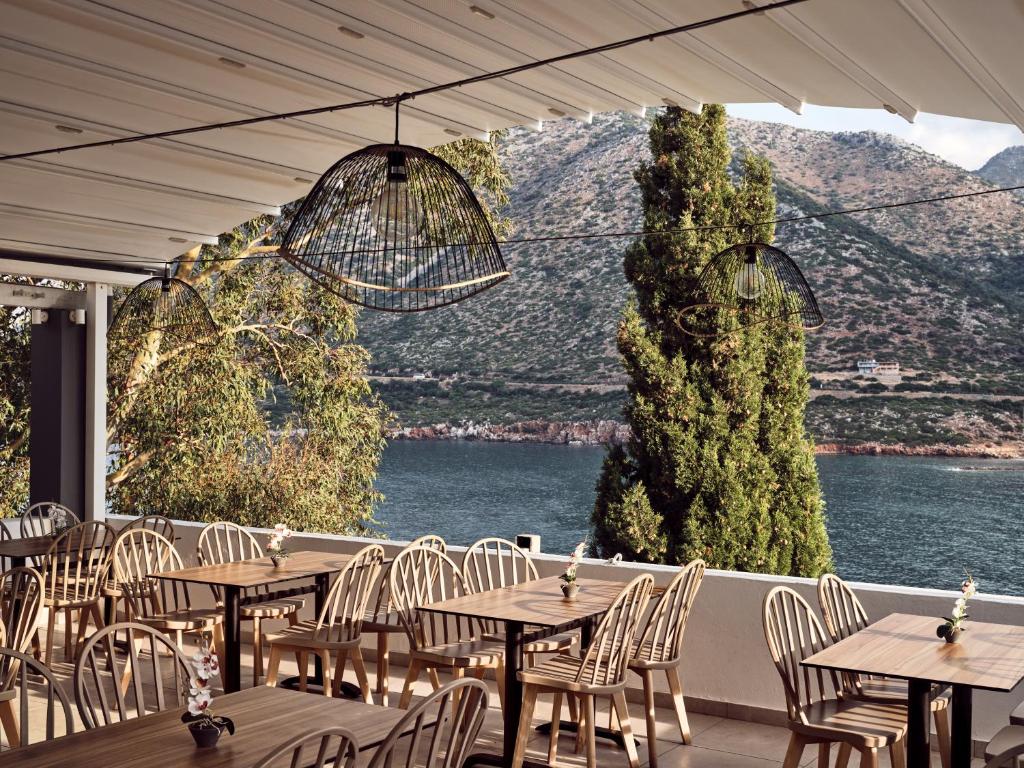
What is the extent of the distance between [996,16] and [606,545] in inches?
294

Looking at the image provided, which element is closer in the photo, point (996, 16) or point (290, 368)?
point (996, 16)

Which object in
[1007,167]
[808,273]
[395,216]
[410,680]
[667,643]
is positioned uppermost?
[1007,167]

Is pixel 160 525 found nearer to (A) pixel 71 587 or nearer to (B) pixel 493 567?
(A) pixel 71 587

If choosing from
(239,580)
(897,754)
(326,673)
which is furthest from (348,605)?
(897,754)

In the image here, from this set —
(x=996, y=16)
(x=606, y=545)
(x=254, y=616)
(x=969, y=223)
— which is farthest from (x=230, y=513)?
(x=969, y=223)

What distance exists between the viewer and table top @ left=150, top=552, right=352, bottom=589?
17.2 ft

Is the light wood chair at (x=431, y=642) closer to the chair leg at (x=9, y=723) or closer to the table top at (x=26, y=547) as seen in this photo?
the chair leg at (x=9, y=723)

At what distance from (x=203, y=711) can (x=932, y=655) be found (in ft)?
7.99

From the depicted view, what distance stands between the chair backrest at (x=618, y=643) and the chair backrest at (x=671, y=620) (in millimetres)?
294

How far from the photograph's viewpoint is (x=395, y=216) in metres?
2.86

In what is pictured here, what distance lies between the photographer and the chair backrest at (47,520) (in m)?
7.50

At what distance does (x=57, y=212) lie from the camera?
5969 mm

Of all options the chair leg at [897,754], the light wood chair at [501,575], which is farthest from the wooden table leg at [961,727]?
the light wood chair at [501,575]

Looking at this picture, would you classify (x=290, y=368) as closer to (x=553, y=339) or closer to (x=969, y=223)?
(x=553, y=339)
